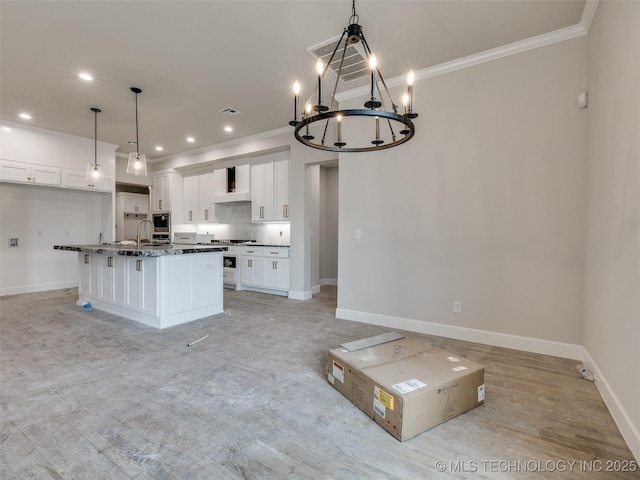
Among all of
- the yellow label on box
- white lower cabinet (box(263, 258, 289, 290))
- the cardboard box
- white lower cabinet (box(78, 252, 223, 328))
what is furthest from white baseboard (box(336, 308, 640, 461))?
white lower cabinet (box(78, 252, 223, 328))

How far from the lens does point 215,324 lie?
383cm

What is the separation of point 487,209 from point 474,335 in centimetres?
130

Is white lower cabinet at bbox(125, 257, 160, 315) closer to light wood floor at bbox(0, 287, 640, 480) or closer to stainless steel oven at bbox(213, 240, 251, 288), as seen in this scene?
light wood floor at bbox(0, 287, 640, 480)

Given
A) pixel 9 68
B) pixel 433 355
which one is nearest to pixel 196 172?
pixel 9 68

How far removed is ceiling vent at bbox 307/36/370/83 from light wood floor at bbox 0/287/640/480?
9.51 feet

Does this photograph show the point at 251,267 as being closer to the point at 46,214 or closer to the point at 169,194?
the point at 169,194

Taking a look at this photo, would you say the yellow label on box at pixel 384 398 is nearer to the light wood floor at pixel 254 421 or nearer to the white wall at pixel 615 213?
the light wood floor at pixel 254 421

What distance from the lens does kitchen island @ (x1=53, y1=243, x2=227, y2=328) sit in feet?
11.9

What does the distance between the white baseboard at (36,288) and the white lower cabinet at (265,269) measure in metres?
3.42

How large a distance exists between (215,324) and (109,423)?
6.50 ft

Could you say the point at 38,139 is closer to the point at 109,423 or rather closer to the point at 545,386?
the point at 109,423

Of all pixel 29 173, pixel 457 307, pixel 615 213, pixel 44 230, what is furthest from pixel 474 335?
pixel 44 230

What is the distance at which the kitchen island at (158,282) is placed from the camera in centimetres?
363

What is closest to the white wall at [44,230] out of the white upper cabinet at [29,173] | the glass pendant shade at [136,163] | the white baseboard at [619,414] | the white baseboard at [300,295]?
the white upper cabinet at [29,173]
